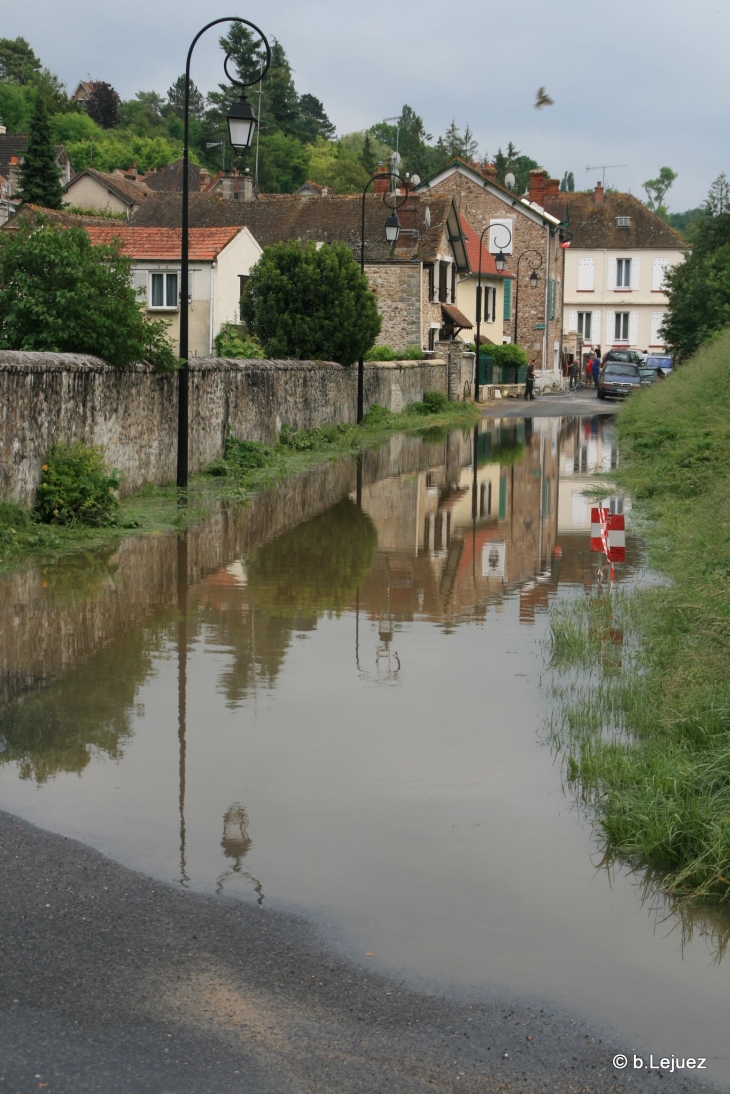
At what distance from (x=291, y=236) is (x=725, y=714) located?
4620 centimetres

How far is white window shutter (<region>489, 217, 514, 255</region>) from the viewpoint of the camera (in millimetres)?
64625

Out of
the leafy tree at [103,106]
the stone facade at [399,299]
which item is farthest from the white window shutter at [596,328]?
the leafy tree at [103,106]

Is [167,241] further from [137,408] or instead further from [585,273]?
[585,273]

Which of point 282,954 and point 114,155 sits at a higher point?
point 114,155

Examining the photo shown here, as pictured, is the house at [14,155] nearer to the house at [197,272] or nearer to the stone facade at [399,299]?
the stone facade at [399,299]

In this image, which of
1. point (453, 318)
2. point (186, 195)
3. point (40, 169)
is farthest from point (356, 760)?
point (40, 169)

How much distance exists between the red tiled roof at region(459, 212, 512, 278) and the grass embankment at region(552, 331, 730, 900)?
4789cm

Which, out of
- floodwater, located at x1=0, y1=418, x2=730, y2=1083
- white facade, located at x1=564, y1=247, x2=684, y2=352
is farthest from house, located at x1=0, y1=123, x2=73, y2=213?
floodwater, located at x1=0, y1=418, x2=730, y2=1083

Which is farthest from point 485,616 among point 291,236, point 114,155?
point 114,155

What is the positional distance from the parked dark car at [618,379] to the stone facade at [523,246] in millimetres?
12018

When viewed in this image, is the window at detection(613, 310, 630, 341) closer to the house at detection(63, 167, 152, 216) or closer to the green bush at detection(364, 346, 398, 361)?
the house at detection(63, 167, 152, 216)

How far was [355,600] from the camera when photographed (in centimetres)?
1120

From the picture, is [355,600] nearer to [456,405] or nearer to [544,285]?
[456,405]

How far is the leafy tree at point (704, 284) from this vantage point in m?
35.8
